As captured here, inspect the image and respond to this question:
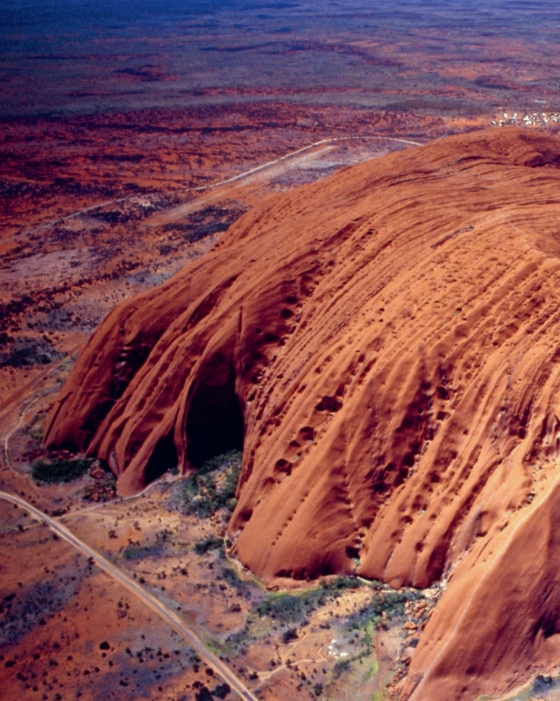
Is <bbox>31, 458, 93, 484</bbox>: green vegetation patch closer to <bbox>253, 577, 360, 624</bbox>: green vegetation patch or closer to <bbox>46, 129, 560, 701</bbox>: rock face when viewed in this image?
<bbox>46, 129, 560, 701</bbox>: rock face

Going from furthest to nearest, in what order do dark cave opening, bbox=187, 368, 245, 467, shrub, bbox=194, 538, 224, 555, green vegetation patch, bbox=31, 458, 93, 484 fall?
green vegetation patch, bbox=31, 458, 93, 484 < dark cave opening, bbox=187, 368, 245, 467 < shrub, bbox=194, 538, 224, 555

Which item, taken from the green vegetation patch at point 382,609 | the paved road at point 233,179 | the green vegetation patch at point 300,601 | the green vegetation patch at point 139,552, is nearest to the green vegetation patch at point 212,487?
the green vegetation patch at point 139,552

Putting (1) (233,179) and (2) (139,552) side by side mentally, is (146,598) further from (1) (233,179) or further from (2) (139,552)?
(1) (233,179)

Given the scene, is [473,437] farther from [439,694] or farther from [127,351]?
[127,351]

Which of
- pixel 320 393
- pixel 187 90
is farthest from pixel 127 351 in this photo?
pixel 187 90

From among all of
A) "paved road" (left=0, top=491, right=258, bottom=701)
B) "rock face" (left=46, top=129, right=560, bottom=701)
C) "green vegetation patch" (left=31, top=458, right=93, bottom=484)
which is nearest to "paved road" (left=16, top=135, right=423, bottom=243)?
"rock face" (left=46, top=129, right=560, bottom=701)

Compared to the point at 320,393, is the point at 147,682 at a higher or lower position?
lower
